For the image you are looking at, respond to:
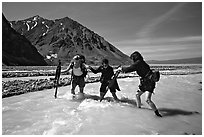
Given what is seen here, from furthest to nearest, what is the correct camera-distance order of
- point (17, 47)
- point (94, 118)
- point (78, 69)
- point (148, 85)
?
1. point (17, 47)
2. point (78, 69)
3. point (148, 85)
4. point (94, 118)

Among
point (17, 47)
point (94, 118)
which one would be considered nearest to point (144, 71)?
point (94, 118)

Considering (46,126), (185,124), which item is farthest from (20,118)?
(185,124)

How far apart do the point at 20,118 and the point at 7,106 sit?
183 centimetres

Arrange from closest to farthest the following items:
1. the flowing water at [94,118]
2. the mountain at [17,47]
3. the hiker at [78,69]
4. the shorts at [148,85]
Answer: the flowing water at [94,118] → the shorts at [148,85] → the hiker at [78,69] → the mountain at [17,47]

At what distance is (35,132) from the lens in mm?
5301

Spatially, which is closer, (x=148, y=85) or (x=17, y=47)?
(x=148, y=85)

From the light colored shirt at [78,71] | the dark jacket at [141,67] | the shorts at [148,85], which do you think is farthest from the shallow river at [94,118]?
the dark jacket at [141,67]

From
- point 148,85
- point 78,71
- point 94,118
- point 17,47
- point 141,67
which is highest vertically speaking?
point 17,47

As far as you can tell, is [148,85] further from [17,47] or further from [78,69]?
[17,47]

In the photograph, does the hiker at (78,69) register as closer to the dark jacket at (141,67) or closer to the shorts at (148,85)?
the dark jacket at (141,67)

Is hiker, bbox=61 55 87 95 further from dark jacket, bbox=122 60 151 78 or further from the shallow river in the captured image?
dark jacket, bbox=122 60 151 78

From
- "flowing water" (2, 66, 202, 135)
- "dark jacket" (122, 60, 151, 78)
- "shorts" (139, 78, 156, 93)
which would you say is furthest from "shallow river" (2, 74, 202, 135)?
"dark jacket" (122, 60, 151, 78)

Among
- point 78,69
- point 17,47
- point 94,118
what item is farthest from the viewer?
point 17,47

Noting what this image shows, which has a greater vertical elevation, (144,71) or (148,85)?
(144,71)
